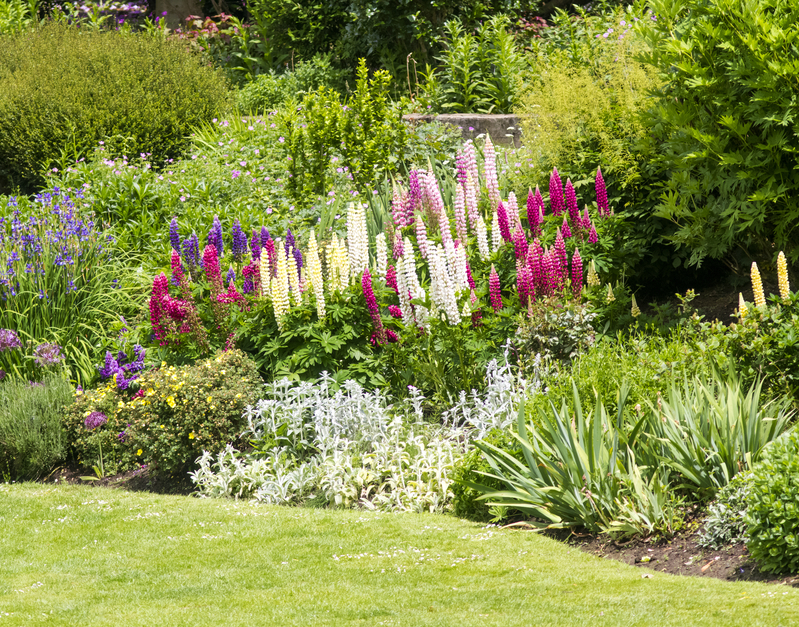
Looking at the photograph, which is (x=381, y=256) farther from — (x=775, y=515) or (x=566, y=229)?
(x=775, y=515)

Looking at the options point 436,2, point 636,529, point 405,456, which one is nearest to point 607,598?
point 636,529

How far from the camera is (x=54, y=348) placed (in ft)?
24.7

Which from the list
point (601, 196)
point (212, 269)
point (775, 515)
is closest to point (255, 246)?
point (212, 269)

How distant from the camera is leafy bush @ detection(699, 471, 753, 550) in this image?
171 inches

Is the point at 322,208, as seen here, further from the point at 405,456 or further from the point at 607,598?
the point at 607,598

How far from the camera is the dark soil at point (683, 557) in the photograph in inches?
163

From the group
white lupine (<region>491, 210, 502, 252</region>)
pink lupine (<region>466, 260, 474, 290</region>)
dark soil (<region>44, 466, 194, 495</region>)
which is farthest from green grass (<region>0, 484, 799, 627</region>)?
white lupine (<region>491, 210, 502, 252</region>)

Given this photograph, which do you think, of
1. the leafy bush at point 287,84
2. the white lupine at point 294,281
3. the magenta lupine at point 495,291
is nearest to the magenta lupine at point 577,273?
the magenta lupine at point 495,291

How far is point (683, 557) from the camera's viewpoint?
14.5 feet

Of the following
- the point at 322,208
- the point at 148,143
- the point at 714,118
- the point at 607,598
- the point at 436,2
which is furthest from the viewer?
the point at 436,2

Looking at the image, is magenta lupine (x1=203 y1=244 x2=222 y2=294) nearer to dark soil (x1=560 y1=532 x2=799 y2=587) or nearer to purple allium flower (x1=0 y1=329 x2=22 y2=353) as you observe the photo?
purple allium flower (x1=0 y1=329 x2=22 y2=353)

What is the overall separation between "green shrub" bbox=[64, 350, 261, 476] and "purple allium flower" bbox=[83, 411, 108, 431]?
3 cm

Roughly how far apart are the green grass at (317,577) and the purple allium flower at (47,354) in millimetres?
1972

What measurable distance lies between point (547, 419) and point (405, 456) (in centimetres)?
133
